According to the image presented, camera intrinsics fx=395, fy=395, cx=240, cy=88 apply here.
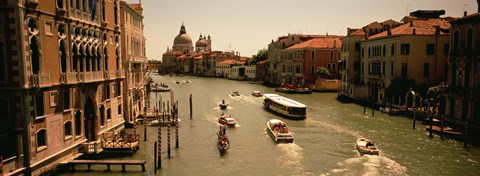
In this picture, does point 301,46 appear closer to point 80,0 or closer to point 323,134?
point 323,134

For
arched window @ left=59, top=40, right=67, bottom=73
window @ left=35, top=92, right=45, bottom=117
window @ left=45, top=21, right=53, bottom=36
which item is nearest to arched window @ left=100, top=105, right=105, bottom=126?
arched window @ left=59, top=40, right=67, bottom=73

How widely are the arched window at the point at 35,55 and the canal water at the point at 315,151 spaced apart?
4.95m

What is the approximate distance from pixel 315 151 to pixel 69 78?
43.0ft

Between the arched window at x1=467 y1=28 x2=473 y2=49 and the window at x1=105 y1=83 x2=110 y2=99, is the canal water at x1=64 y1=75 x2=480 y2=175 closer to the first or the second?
the window at x1=105 y1=83 x2=110 y2=99

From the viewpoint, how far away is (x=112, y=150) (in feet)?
65.5

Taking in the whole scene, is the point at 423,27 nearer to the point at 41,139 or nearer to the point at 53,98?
the point at 53,98

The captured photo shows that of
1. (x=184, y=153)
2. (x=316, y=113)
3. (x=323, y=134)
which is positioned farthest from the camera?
(x=316, y=113)

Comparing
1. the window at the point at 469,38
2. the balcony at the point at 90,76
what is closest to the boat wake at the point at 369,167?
the window at the point at 469,38

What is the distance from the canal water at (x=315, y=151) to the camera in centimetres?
1839

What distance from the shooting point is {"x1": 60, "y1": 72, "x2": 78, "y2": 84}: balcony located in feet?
54.9

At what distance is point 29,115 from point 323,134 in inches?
707

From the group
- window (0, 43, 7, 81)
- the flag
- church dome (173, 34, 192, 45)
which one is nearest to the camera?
window (0, 43, 7, 81)

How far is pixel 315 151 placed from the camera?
21.9 metres

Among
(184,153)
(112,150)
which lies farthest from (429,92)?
(112,150)
